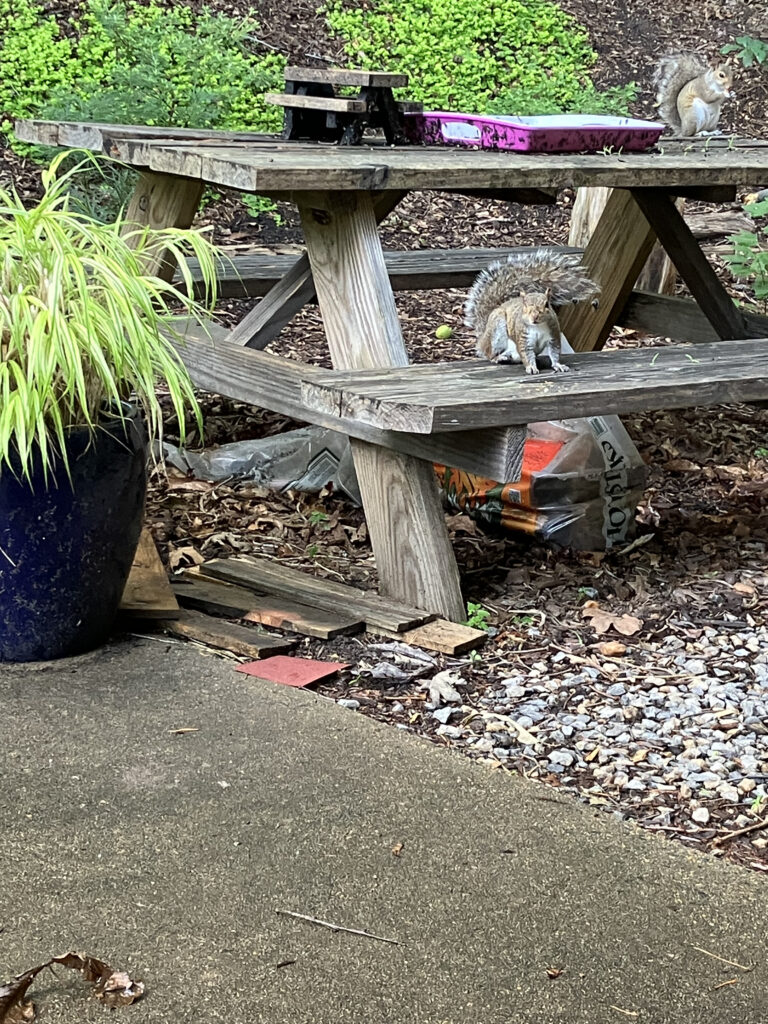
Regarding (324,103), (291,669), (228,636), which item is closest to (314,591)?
(228,636)

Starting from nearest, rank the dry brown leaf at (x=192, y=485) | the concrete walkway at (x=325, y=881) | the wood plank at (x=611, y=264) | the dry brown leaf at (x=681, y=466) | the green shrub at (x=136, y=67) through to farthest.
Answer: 1. the concrete walkway at (x=325, y=881)
2. the dry brown leaf at (x=192, y=485)
3. the dry brown leaf at (x=681, y=466)
4. the wood plank at (x=611, y=264)
5. the green shrub at (x=136, y=67)

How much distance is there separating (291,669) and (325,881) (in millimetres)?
1020

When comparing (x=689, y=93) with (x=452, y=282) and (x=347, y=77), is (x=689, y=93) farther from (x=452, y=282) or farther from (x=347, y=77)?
(x=347, y=77)

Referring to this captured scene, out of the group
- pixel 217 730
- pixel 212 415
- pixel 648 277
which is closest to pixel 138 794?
pixel 217 730

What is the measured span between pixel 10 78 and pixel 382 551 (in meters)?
6.09

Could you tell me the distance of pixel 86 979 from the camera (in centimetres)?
211

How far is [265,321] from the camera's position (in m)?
4.90

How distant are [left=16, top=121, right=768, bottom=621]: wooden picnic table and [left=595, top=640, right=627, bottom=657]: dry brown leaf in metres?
0.45

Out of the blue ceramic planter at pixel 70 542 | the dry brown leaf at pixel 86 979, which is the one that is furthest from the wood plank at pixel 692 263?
the dry brown leaf at pixel 86 979

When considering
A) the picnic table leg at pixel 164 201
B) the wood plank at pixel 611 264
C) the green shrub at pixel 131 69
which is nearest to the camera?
the picnic table leg at pixel 164 201

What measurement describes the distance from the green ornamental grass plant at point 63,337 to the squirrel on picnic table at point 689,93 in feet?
11.1

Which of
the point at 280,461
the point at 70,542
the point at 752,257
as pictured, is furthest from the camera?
the point at 752,257

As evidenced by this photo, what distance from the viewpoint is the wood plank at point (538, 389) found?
11.2 feet

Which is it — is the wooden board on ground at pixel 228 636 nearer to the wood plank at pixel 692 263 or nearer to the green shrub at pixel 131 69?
the wood plank at pixel 692 263
